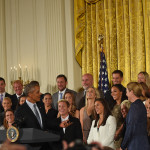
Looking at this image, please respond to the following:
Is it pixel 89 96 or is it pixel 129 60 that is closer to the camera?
pixel 89 96

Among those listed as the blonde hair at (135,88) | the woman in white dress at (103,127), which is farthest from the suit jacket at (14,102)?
the blonde hair at (135,88)

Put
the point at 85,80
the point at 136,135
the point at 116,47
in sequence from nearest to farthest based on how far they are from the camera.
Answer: the point at 136,135 → the point at 85,80 → the point at 116,47

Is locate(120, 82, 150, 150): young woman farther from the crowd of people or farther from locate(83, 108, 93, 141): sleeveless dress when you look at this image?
locate(83, 108, 93, 141): sleeveless dress

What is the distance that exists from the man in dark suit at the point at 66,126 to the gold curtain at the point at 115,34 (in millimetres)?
3520

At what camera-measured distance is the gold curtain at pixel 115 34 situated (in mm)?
8469

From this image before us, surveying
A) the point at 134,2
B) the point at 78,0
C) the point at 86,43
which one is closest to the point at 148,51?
the point at 134,2

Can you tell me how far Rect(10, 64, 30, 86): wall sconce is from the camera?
10.4 metres

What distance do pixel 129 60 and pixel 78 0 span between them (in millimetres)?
2164

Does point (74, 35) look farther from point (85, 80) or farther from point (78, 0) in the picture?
point (85, 80)

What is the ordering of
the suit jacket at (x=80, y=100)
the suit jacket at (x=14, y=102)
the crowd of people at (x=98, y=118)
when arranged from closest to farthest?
the crowd of people at (x=98, y=118)
the suit jacket at (x=80, y=100)
the suit jacket at (x=14, y=102)

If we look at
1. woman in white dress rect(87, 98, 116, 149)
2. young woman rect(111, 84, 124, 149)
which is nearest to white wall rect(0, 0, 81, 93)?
young woman rect(111, 84, 124, 149)

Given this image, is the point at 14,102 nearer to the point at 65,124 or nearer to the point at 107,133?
the point at 65,124

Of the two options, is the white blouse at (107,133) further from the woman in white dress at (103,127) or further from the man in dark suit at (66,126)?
the man in dark suit at (66,126)

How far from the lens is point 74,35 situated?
31.6ft
